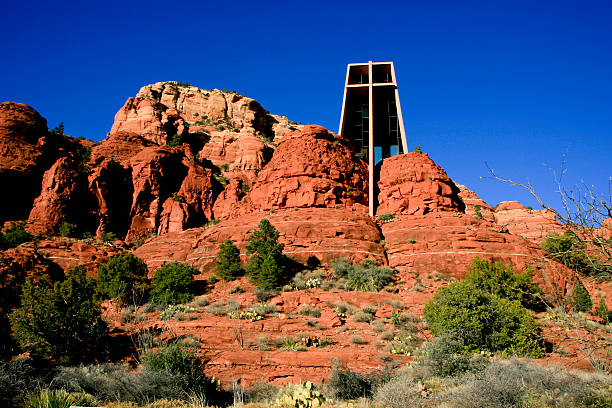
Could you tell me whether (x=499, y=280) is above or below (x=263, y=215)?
below

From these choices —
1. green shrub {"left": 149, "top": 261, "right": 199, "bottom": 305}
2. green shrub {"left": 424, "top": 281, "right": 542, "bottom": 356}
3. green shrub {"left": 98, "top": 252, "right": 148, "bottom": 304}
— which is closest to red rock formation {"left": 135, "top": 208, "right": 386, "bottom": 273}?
green shrub {"left": 149, "top": 261, "right": 199, "bottom": 305}

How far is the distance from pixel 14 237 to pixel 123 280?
13769 millimetres

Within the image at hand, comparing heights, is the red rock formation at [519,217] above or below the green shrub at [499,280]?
above

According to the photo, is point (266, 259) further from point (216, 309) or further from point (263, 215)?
point (263, 215)

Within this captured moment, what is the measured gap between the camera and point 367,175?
4100 cm

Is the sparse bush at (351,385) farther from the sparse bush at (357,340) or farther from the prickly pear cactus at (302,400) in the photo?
the sparse bush at (357,340)

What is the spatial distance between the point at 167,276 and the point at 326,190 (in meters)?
15.8

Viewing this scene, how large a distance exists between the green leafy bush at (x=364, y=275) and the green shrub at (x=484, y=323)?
7047mm

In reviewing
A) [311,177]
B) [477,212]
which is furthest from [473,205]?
[311,177]

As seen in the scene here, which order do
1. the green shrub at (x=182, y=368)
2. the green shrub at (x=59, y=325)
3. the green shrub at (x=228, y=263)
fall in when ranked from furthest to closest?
the green shrub at (x=228, y=263) → the green shrub at (x=59, y=325) → the green shrub at (x=182, y=368)

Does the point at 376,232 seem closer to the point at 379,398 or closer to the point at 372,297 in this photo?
the point at 372,297

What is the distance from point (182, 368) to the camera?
12.7 m

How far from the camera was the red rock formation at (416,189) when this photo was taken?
118 ft

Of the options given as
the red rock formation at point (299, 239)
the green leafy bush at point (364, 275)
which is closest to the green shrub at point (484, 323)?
the green leafy bush at point (364, 275)
